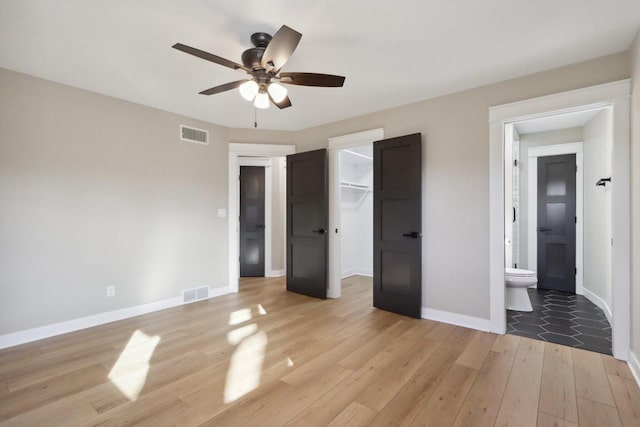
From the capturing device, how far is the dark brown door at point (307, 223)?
14.5ft

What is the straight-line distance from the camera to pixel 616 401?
6.45 feet

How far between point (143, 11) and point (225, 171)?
8.97 ft

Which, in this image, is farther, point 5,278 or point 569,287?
point 569,287

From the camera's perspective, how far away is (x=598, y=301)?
3.94m

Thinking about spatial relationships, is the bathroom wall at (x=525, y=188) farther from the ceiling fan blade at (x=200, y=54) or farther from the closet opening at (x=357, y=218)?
the ceiling fan blade at (x=200, y=54)

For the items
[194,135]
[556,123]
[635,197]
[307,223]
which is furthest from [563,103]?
[194,135]

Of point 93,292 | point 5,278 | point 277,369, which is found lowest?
point 277,369

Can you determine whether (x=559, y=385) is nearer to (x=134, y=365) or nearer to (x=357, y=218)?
(x=134, y=365)

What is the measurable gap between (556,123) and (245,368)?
5.28 meters

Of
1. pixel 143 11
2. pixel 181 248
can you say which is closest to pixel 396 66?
pixel 143 11

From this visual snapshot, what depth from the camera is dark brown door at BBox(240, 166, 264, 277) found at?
5988 millimetres

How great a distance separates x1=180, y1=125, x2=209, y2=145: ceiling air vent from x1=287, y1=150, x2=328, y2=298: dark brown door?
1293 millimetres

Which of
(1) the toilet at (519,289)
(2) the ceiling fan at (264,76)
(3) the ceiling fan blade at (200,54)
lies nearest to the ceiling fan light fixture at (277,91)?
(2) the ceiling fan at (264,76)

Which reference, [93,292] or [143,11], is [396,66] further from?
[93,292]
